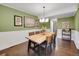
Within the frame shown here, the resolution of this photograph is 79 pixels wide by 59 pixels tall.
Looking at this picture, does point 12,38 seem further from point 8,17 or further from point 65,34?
point 65,34

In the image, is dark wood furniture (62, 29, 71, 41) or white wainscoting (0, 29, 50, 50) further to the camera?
dark wood furniture (62, 29, 71, 41)

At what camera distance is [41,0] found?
4.66 feet

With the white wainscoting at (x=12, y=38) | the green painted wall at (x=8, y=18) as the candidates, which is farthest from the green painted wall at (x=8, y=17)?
the white wainscoting at (x=12, y=38)

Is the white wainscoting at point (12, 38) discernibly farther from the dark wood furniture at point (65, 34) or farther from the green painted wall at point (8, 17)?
the dark wood furniture at point (65, 34)

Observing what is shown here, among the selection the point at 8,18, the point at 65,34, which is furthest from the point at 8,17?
the point at 65,34

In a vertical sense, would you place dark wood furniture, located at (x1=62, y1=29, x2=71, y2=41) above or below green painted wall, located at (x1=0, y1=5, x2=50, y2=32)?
below

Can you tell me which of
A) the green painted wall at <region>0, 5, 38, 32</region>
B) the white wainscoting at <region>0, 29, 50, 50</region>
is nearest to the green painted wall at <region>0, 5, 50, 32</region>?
the green painted wall at <region>0, 5, 38, 32</region>

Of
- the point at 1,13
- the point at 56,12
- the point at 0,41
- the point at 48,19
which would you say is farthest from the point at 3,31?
the point at 56,12

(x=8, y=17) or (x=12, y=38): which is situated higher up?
(x=8, y=17)

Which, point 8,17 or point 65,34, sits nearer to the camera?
point 8,17

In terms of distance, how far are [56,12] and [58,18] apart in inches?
7.7

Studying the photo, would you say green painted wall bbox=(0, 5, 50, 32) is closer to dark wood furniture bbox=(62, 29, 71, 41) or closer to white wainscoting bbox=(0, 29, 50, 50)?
white wainscoting bbox=(0, 29, 50, 50)

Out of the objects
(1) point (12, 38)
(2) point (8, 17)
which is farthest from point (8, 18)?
(1) point (12, 38)

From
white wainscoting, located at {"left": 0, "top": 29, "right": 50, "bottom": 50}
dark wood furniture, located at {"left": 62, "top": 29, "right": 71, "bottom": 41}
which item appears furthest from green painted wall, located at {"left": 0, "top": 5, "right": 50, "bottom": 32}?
dark wood furniture, located at {"left": 62, "top": 29, "right": 71, "bottom": 41}
